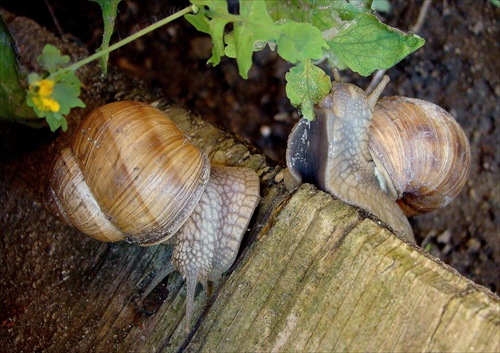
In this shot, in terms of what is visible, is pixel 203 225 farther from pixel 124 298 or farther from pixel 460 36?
pixel 460 36

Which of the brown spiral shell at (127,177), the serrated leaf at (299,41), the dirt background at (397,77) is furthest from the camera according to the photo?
the dirt background at (397,77)

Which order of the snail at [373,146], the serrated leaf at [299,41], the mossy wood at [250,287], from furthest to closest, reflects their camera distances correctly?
the snail at [373,146] < the serrated leaf at [299,41] < the mossy wood at [250,287]

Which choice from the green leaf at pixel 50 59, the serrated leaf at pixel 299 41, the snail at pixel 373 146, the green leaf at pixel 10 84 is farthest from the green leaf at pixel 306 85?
the green leaf at pixel 10 84

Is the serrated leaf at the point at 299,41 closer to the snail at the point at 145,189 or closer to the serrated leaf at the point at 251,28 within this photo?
the serrated leaf at the point at 251,28

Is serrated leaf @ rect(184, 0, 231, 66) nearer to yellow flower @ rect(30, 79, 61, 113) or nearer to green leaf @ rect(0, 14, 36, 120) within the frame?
yellow flower @ rect(30, 79, 61, 113)

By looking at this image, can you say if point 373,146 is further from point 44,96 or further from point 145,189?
point 44,96

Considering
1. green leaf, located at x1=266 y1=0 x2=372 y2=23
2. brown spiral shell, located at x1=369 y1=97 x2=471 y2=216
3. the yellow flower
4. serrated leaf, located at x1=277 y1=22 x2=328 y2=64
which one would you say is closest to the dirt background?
brown spiral shell, located at x1=369 y1=97 x2=471 y2=216

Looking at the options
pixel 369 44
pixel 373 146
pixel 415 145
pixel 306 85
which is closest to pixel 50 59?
pixel 306 85

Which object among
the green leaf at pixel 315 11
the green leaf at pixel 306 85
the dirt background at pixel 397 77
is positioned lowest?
the dirt background at pixel 397 77
